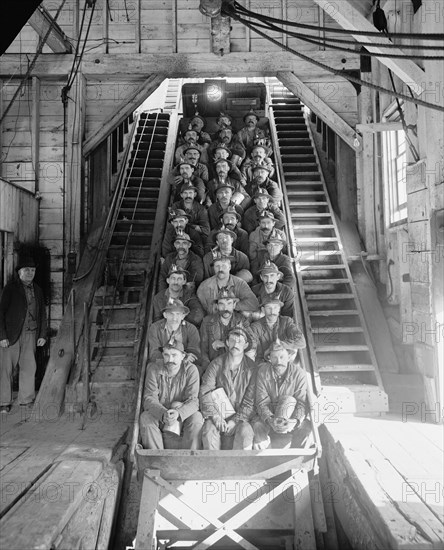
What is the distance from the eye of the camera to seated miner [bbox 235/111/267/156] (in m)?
9.75

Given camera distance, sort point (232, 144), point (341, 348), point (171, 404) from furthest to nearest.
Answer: point (232, 144) < point (341, 348) < point (171, 404)

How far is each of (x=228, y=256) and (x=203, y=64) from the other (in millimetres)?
4581

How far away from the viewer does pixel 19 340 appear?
251 inches

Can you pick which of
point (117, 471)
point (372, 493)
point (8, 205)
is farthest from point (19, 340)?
point (372, 493)

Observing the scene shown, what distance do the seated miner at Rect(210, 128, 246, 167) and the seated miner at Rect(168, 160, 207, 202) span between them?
1039 millimetres

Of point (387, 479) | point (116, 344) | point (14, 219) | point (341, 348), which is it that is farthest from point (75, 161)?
point (387, 479)

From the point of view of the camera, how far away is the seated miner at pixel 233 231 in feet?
22.3

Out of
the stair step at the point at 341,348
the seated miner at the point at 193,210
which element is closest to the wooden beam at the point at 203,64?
the seated miner at the point at 193,210

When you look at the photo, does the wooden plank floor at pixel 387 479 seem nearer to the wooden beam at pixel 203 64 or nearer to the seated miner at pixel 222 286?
the seated miner at pixel 222 286

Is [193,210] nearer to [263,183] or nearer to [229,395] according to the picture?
[263,183]

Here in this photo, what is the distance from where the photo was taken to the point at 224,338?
523 centimetres

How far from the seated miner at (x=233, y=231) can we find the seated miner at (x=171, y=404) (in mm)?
2317

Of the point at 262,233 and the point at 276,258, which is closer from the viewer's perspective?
the point at 276,258

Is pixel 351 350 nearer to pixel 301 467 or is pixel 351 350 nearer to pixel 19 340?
pixel 301 467
